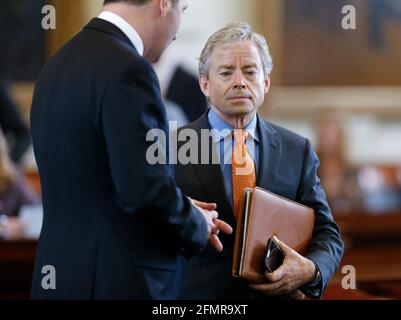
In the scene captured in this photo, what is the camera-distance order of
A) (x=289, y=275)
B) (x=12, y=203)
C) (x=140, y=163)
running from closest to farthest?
(x=140, y=163), (x=289, y=275), (x=12, y=203)

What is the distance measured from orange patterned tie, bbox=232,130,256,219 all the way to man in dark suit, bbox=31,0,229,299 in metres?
0.09

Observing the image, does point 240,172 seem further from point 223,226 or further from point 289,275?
point 289,275

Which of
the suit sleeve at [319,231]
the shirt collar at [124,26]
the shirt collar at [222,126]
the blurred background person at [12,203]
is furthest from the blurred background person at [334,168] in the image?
the shirt collar at [124,26]

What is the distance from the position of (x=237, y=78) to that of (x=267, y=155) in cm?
23

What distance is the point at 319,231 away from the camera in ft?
7.50

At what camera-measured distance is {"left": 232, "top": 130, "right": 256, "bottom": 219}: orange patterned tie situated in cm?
221

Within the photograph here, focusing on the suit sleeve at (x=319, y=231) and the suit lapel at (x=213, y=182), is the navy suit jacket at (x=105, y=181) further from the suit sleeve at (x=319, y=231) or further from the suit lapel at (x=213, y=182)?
the suit sleeve at (x=319, y=231)

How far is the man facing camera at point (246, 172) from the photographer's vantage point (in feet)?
7.14

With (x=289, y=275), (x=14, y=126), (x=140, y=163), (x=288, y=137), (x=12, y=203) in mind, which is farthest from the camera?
(x=14, y=126)

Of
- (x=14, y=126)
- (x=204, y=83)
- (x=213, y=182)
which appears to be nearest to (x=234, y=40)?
(x=204, y=83)

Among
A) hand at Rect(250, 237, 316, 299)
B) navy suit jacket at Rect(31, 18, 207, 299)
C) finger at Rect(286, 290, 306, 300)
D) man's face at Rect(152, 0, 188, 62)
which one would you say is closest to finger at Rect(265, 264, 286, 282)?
hand at Rect(250, 237, 316, 299)

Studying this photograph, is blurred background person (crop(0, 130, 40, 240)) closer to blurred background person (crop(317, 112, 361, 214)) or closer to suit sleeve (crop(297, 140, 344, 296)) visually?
suit sleeve (crop(297, 140, 344, 296))

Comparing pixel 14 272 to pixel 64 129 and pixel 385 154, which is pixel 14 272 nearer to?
pixel 64 129
